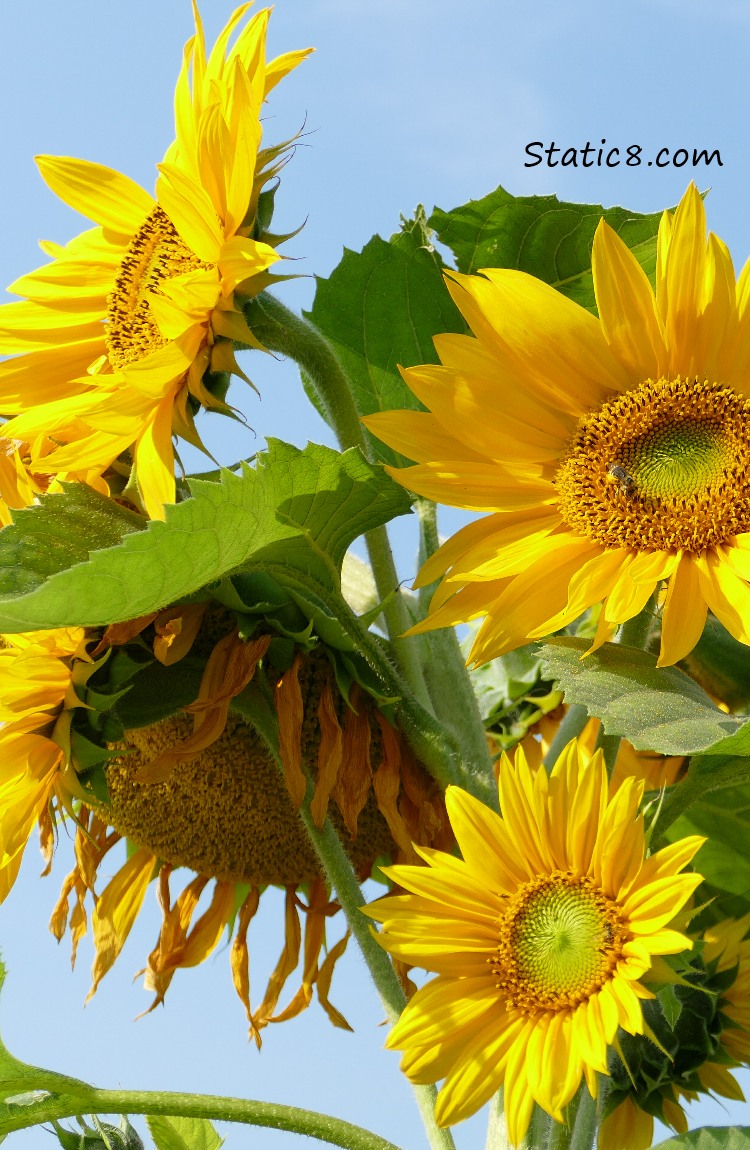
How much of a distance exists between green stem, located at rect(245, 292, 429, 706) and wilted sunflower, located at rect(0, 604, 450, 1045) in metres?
0.06

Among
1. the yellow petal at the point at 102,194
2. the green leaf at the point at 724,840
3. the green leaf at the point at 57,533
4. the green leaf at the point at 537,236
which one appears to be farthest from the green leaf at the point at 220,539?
the green leaf at the point at 724,840

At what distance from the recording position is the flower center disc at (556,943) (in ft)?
3.93

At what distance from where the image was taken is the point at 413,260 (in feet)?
4.99

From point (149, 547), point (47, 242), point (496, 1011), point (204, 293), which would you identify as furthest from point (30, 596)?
point (47, 242)

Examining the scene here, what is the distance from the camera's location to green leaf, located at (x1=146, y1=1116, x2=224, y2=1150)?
167 cm

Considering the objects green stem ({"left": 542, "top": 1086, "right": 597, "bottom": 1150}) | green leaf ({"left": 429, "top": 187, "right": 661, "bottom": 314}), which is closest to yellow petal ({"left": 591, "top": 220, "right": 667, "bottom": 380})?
green leaf ({"left": 429, "top": 187, "right": 661, "bottom": 314})

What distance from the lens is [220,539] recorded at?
119 centimetres

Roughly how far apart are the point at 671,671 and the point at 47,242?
867mm

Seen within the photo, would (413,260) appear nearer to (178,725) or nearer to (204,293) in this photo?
(204,293)

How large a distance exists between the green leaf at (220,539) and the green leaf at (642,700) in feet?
0.71

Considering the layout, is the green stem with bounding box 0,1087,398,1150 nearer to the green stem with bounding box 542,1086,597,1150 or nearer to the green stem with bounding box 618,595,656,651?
the green stem with bounding box 542,1086,597,1150

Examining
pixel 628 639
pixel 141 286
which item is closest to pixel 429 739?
pixel 628 639

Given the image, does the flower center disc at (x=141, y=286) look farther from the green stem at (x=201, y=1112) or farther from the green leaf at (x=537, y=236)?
the green stem at (x=201, y=1112)

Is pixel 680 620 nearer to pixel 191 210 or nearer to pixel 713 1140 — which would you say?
pixel 713 1140
